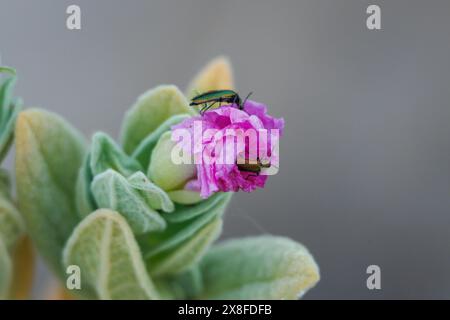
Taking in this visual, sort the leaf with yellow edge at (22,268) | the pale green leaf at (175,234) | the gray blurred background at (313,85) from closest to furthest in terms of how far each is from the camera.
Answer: the pale green leaf at (175,234)
the leaf with yellow edge at (22,268)
the gray blurred background at (313,85)

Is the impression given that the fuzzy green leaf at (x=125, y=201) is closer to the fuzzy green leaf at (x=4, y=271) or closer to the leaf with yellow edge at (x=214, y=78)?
the fuzzy green leaf at (x=4, y=271)

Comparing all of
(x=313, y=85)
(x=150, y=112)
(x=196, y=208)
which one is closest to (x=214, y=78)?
(x=150, y=112)

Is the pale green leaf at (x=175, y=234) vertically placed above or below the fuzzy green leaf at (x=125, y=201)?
below

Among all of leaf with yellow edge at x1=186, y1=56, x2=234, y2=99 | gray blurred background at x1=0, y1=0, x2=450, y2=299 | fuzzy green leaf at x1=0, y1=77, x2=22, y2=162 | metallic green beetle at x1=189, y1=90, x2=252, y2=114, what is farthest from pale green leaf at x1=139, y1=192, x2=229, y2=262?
gray blurred background at x1=0, y1=0, x2=450, y2=299

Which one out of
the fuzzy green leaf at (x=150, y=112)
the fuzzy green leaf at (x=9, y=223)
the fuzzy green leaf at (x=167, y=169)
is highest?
the fuzzy green leaf at (x=150, y=112)

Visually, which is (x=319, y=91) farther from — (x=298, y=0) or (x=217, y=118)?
(x=217, y=118)

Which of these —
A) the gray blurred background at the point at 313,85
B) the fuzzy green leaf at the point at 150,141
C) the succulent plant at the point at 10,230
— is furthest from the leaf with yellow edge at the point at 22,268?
the gray blurred background at the point at 313,85
